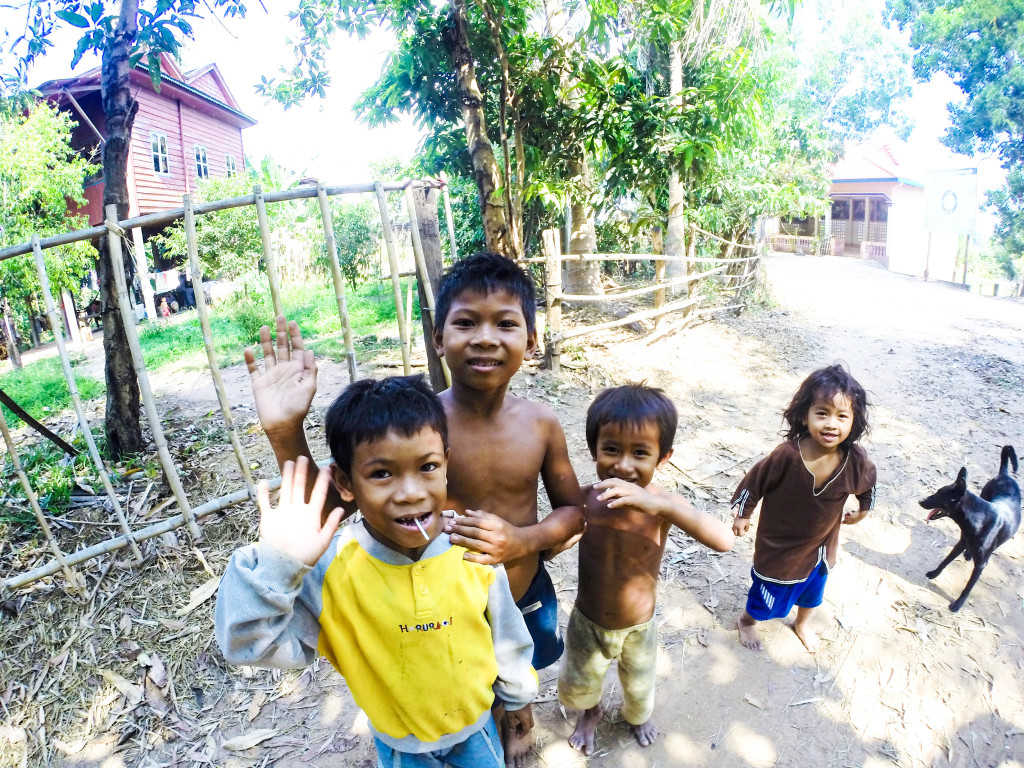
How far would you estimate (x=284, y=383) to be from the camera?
140 cm

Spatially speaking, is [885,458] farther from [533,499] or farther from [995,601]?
[533,499]

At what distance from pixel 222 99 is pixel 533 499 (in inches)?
736

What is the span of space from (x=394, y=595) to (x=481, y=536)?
221 millimetres

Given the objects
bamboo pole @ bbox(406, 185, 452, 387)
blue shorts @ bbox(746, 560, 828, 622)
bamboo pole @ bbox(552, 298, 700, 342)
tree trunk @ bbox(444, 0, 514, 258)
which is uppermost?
tree trunk @ bbox(444, 0, 514, 258)

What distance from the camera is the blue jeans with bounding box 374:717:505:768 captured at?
137 cm

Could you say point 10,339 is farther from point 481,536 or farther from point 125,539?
point 481,536

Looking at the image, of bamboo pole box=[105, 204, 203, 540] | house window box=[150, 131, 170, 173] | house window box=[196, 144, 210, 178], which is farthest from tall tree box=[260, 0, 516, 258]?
house window box=[196, 144, 210, 178]

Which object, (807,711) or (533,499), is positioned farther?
(807,711)

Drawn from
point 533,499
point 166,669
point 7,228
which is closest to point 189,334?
point 7,228

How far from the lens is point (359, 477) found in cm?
123

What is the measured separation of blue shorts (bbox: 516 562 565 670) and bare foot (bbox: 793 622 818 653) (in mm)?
1381

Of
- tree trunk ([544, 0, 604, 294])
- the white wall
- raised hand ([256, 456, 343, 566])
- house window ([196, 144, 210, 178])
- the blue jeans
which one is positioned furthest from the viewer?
the white wall

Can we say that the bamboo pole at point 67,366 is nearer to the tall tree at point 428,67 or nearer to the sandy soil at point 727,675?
the sandy soil at point 727,675

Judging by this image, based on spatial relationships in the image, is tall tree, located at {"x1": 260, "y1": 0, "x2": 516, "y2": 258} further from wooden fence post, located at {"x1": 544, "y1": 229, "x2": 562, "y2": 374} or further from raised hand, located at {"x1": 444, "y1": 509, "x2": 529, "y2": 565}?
raised hand, located at {"x1": 444, "y1": 509, "x2": 529, "y2": 565}
